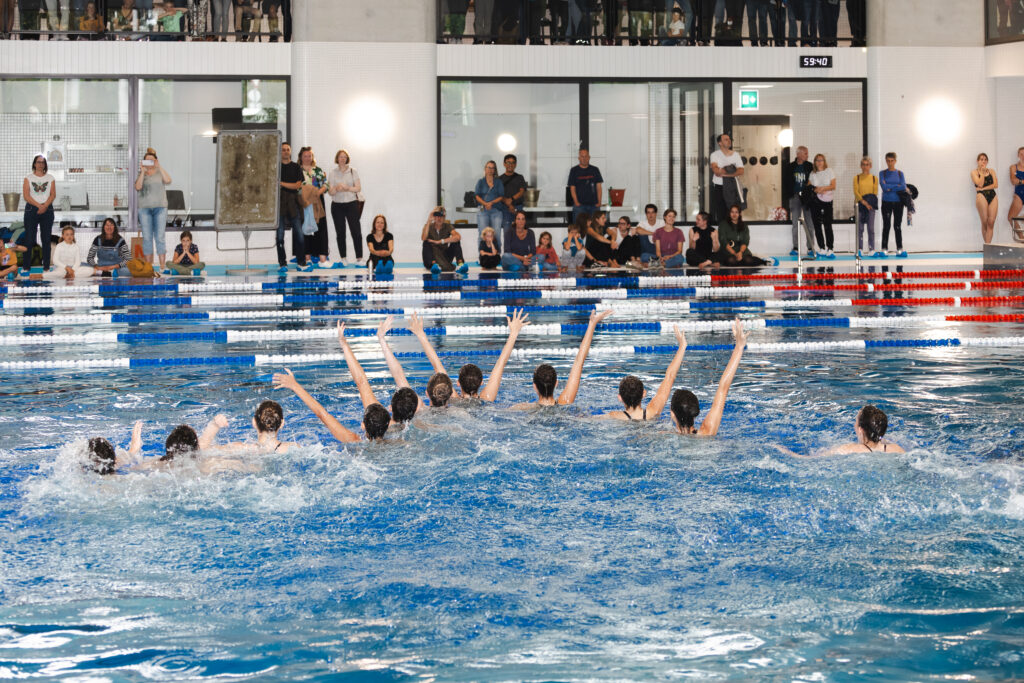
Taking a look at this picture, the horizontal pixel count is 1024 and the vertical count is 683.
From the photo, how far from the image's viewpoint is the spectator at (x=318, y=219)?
17891 millimetres

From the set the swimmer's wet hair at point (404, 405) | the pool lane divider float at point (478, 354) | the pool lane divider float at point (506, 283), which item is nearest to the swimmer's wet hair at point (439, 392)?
the swimmer's wet hair at point (404, 405)

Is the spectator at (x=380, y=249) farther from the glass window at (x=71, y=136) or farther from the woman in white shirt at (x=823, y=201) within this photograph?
the woman in white shirt at (x=823, y=201)

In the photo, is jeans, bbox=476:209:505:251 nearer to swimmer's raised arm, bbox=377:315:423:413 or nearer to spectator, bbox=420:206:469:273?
spectator, bbox=420:206:469:273

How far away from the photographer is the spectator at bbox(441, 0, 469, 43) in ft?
65.6

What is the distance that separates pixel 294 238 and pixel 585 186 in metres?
4.52

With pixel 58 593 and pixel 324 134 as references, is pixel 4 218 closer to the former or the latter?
pixel 324 134

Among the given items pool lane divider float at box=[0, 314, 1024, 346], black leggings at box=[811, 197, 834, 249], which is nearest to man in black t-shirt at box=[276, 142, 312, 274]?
pool lane divider float at box=[0, 314, 1024, 346]

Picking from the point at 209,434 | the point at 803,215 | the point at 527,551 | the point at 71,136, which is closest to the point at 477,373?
the point at 209,434

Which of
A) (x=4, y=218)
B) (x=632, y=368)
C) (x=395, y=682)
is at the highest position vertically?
(x=4, y=218)

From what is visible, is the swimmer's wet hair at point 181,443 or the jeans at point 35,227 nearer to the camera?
the swimmer's wet hair at point 181,443

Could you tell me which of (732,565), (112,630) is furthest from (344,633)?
(732,565)

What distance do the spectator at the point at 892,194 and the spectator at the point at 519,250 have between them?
638cm

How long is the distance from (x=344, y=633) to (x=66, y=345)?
749 centimetres

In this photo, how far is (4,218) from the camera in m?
18.9
